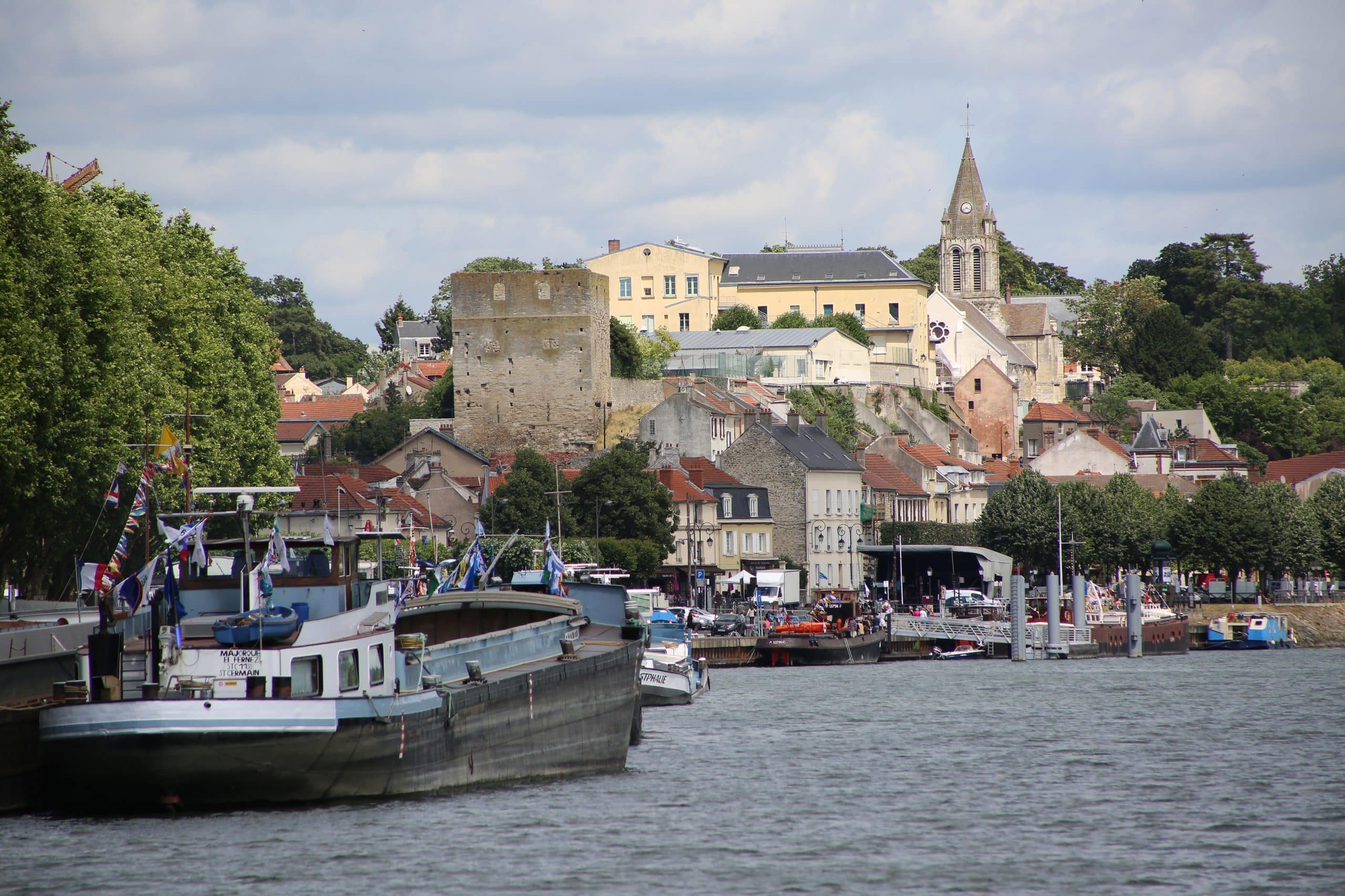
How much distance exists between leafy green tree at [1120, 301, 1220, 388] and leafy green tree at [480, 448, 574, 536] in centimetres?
8693

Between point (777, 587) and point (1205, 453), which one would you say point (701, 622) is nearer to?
point (777, 587)

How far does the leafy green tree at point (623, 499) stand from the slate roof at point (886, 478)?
24964 mm

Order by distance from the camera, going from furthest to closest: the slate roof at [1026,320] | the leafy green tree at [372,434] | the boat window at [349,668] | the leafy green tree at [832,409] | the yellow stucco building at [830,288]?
the slate roof at [1026,320] → the yellow stucco building at [830,288] → the leafy green tree at [832,409] → the leafy green tree at [372,434] → the boat window at [349,668]

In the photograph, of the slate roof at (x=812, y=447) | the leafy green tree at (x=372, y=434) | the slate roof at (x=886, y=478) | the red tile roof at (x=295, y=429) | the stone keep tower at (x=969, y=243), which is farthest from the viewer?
the stone keep tower at (x=969, y=243)

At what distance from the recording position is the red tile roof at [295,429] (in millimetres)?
115438

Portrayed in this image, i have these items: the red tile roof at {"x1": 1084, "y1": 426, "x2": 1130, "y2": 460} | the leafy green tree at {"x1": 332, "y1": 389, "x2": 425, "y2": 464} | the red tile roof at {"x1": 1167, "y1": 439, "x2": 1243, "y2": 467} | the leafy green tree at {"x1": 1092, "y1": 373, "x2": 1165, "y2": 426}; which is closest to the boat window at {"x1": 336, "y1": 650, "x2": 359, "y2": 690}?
the leafy green tree at {"x1": 332, "y1": 389, "x2": 425, "y2": 464}

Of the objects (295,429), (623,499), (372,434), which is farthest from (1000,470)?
(623,499)

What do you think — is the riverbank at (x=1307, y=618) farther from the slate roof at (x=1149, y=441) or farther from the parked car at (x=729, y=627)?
the slate roof at (x=1149, y=441)

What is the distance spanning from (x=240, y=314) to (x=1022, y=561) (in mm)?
50100

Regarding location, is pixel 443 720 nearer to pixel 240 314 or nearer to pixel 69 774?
pixel 69 774

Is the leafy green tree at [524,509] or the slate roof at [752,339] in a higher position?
the slate roof at [752,339]

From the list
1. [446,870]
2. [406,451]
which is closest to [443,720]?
[446,870]

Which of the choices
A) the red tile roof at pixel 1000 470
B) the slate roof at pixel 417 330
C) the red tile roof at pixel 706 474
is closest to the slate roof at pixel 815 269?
the red tile roof at pixel 1000 470

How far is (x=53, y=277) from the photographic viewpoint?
139 ft
